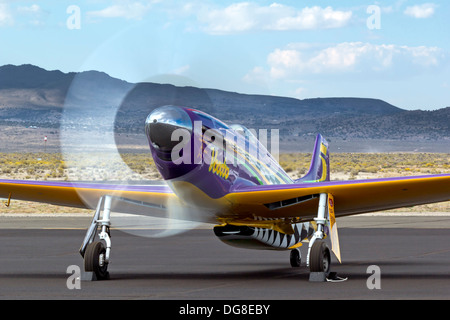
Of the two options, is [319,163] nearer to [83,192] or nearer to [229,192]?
[229,192]

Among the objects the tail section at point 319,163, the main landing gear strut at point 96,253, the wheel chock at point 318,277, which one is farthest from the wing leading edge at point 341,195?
the tail section at point 319,163

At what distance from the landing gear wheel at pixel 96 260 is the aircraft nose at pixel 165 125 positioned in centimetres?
242

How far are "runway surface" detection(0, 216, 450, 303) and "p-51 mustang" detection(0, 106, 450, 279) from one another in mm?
799

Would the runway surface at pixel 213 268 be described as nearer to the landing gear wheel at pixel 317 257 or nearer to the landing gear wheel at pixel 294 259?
the landing gear wheel at pixel 294 259

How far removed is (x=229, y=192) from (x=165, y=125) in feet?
7.00

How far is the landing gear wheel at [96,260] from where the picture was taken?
15914 mm

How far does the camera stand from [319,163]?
70.3ft

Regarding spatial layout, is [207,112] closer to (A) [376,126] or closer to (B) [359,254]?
(B) [359,254]

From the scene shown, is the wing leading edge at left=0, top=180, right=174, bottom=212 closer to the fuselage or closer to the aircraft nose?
the fuselage

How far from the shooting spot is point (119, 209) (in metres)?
18.8

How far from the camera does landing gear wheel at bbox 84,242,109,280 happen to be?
15.9 metres

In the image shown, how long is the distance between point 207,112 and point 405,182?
3.72 meters

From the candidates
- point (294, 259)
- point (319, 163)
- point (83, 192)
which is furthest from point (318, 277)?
point (319, 163)
